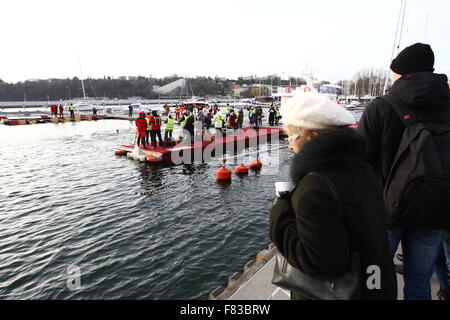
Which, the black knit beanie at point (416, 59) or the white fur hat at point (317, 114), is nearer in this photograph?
the white fur hat at point (317, 114)

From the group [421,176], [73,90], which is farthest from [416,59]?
[73,90]

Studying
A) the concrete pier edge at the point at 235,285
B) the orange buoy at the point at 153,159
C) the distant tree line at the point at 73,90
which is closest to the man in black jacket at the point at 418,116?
the concrete pier edge at the point at 235,285

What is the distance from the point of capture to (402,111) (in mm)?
1944

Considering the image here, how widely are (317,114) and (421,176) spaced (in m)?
0.92

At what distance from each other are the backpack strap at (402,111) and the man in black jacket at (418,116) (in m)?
0.02

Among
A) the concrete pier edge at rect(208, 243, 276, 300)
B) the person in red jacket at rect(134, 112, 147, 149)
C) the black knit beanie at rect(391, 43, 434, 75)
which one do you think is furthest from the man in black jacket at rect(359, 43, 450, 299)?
the person in red jacket at rect(134, 112, 147, 149)

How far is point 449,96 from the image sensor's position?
1910 mm

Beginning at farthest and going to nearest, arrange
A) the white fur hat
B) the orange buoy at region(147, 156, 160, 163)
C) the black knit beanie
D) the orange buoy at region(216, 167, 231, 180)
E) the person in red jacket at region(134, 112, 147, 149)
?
1. the person in red jacket at region(134, 112, 147, 149)
2. the orange buoy at region(147, 156, 160, 163)
3. the orange buoy at region(216, 167, 231, 180)
4. the black knit beanie
5. the white fur hat

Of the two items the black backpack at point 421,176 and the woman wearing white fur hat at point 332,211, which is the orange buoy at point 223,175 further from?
the woman wearing white fur hat at point 332,211

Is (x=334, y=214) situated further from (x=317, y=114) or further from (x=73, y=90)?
(x=73, y=90)

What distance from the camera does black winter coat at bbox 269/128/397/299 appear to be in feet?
3.93

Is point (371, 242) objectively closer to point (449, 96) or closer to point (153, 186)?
point (449, 96)

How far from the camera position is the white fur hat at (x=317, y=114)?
1.40 meters

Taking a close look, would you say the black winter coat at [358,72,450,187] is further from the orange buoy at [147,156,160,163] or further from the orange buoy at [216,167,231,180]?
the orange buoy at [147,156,160,163]
